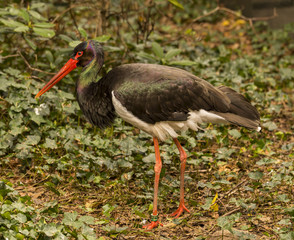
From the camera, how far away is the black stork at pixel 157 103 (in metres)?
4.42

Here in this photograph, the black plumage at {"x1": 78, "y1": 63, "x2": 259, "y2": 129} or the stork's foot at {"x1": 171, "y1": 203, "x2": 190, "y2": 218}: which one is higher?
the black plumage at {"x1": 78, "y1": 63, "x2": 259, "y2": 129}

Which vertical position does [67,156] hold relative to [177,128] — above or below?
below

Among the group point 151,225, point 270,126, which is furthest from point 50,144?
point 270,126

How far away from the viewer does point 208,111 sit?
4.59 meters

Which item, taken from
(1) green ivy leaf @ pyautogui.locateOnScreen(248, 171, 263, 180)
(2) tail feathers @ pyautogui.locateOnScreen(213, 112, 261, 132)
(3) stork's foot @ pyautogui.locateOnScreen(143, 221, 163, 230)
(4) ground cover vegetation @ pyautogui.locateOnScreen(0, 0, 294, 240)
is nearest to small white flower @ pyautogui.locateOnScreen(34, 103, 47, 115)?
(4) ground cover vegetation @ pyautogui.locateOnScreen(0, 0, 294, 240)

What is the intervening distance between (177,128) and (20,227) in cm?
173

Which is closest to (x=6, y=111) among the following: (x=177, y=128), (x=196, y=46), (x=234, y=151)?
(x=177, y=128)

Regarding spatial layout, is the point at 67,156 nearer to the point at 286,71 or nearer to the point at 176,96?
the point at 176,96

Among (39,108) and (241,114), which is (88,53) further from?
(241,114)

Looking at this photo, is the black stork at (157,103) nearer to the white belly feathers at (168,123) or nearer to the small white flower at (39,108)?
the white belly feathers at (168,123)

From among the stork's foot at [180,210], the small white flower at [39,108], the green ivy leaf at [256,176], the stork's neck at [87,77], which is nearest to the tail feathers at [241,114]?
the green ivy leaf at [256,176]

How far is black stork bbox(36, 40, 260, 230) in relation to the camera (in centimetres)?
442

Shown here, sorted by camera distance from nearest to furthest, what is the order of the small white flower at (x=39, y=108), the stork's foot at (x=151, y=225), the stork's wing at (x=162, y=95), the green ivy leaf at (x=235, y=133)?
1. the stork's foot at (x=151, y=225)
2. the stork's wing at (x=162, y=95)
3. the small white flower at (x=39, y=108)
4. the green ivy leaf at (x=235, y=133)

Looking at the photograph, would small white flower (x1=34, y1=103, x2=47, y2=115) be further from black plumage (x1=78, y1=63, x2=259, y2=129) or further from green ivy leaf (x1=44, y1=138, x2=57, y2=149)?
black plumage (x1=78, y1=63, x2=259, y2=129)
